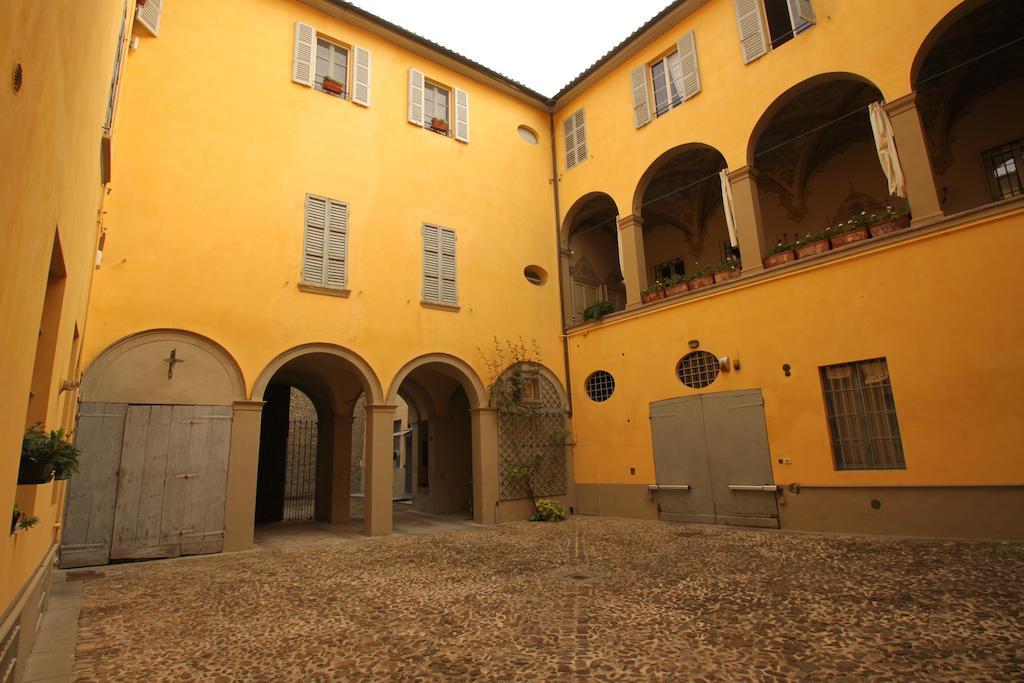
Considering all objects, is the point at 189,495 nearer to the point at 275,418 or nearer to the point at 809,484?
the point at 275,418

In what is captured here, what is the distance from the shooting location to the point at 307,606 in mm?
5480

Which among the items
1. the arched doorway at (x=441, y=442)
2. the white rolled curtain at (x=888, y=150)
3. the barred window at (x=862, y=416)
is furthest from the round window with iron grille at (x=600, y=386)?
the white rolled curtain at (x=888, y=150)

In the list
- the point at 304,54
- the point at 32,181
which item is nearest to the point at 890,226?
the point at 32,181

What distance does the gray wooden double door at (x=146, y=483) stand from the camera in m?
7.82

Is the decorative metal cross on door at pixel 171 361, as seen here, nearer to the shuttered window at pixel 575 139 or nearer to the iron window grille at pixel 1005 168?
the shuttered window at pixel 575 139

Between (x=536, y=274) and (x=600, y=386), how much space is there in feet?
11.0

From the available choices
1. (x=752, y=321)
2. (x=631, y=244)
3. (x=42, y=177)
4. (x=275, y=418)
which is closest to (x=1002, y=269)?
(x=752, y=321)

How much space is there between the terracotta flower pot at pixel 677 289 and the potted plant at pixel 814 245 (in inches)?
89.2

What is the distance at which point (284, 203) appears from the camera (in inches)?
403

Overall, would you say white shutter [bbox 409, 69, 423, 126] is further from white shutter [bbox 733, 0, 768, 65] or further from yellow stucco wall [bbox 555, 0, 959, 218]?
white shutter [bbox 733, 0, 768, 65]

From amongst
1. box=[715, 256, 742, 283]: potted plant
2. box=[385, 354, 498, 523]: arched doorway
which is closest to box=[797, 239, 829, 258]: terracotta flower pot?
box=[715, 256, 742, 283]: potted plant

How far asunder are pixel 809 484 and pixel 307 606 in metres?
7.81

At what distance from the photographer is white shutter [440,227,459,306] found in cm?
1194

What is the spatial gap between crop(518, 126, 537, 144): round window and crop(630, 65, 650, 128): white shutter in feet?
9.35
